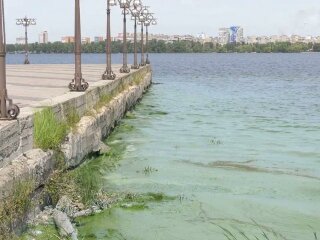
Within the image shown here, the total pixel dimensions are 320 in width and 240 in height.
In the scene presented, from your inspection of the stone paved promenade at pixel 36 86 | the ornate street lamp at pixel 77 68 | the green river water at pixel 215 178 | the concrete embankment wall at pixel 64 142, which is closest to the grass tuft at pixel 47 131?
the concrete embankment wall at pixel 64 142

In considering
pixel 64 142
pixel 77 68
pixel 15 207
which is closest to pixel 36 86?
pixel 77 68

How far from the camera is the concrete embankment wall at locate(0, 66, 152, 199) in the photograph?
7934mm

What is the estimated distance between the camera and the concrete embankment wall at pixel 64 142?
7934 millimetres

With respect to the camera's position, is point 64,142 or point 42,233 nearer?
point 42,233

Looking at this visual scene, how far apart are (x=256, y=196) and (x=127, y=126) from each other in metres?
10.2

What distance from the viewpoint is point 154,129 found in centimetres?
2106

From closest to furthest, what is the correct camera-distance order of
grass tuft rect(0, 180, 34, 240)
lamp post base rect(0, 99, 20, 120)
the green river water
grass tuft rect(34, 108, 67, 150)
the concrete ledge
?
1. grass tuft rect(0, 180, 34, 240)
2. the concrete ledge
3. lamp post base rect(0, 99, 20, 120)
4. the green river water
5. grass tuft rect(34, 108, 67, 150)

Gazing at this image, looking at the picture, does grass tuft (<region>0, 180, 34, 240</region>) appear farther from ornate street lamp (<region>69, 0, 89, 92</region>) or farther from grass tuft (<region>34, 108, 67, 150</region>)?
ornate street lamp (<region>69, 0, 89, 92</region>)

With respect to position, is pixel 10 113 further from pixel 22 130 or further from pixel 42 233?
pixel 42 233

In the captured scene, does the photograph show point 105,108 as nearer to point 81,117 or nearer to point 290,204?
point 81,117

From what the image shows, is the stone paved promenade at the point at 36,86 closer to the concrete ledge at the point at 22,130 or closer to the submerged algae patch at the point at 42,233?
the concrete ledge at the point at 22,130

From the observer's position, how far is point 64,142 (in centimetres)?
1090

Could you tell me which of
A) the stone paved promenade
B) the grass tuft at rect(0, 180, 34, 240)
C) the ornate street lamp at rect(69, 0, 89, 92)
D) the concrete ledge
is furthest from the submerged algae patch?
the ornate street lamp at rect(69, 0, 89, 92)

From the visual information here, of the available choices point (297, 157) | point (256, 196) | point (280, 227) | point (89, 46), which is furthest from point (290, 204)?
point (89, 46)
